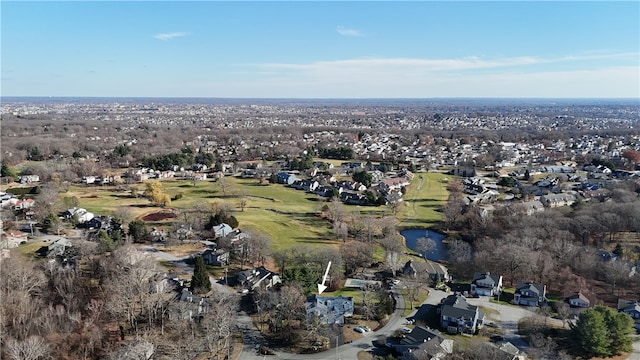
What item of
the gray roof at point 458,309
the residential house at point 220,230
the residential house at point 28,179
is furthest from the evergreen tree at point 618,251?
the residential house at point 28,179

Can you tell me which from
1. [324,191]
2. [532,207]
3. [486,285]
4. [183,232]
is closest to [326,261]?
[486,285]

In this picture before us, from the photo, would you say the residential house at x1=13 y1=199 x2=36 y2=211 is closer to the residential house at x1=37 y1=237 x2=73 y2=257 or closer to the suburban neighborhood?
the suburban neighborhood

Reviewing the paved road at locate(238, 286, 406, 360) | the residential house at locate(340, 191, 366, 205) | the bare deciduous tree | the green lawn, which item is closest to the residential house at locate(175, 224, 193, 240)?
the paved road at locate(238, 286, 406, 360)

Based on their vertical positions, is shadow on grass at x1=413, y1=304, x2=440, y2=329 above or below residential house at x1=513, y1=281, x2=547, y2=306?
below

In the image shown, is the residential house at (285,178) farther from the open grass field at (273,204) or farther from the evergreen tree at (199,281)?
the evergreen tree at (199,281)

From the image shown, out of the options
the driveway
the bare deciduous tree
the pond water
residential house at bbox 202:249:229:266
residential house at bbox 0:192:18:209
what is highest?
residential house at bbox 0:192:18:209

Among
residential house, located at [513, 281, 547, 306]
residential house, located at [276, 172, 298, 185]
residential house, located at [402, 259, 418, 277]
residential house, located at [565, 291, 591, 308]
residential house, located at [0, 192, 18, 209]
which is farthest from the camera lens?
residential house, located at [276, 172, 298, 185]

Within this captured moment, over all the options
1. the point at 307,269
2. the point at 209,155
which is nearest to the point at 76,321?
the point at 307,269

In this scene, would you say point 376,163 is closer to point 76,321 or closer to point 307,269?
point 307,269

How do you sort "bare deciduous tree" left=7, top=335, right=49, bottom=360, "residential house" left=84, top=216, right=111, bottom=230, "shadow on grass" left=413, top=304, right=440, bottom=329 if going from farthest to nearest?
"residential house" left=84, top=216, right=111, bottom=230 < "shadow on grass" left=413, top=304, right=440, bottom=329 < "bare deciduous tree" left=7, top=335, right=49, bottom=360
